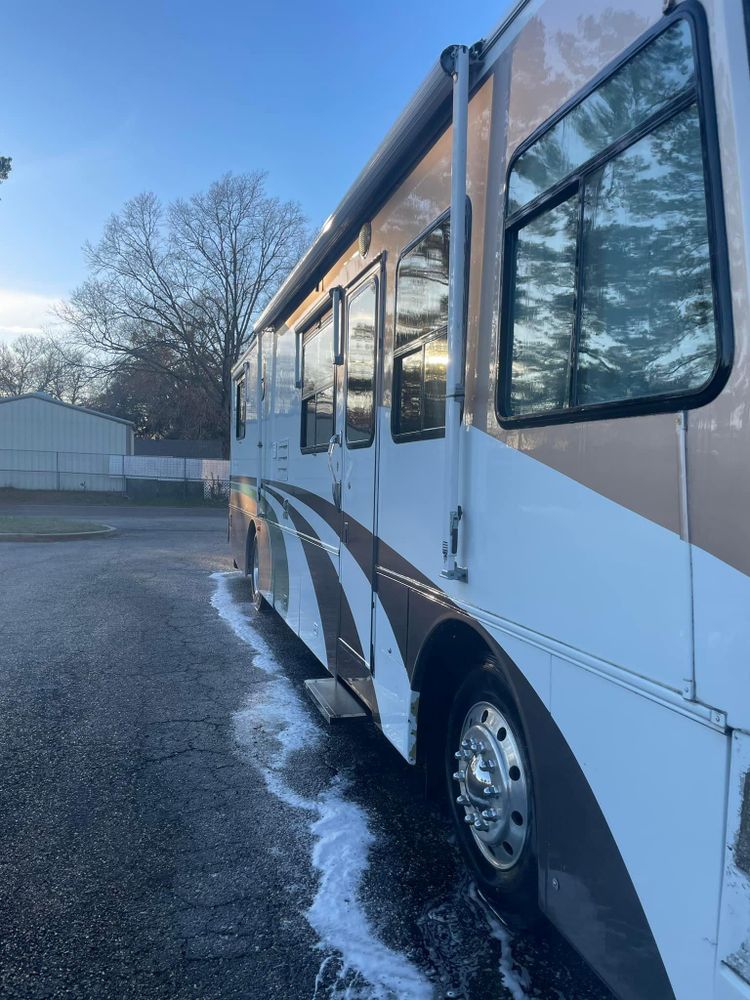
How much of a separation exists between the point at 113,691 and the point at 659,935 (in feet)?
15.4

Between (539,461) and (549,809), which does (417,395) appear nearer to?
(539,461)

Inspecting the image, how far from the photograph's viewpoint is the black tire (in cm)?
834

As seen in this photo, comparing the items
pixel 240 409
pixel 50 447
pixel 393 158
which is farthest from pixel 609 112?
pixel 50 447

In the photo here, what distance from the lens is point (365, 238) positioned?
13.6 feet

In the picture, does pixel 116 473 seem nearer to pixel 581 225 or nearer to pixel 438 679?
pixel 438 679

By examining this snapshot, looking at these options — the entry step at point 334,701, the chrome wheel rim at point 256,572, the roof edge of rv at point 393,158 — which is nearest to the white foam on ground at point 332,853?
the entry step at point 334,701

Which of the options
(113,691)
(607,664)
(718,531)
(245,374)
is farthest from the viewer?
(245,374)

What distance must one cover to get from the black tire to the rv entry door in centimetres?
391

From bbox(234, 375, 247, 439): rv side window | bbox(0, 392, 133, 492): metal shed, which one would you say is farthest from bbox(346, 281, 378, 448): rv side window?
bbox(0, 392, 133, 492): metal shed

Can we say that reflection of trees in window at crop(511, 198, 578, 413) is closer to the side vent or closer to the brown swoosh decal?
the side vent

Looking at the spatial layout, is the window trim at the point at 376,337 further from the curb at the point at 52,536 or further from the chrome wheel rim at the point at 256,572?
the curb at the point at 52,536

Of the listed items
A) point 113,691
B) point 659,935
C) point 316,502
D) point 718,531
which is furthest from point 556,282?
point 113,691

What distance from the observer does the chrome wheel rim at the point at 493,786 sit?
2.63m

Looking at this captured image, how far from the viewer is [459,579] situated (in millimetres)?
2789
